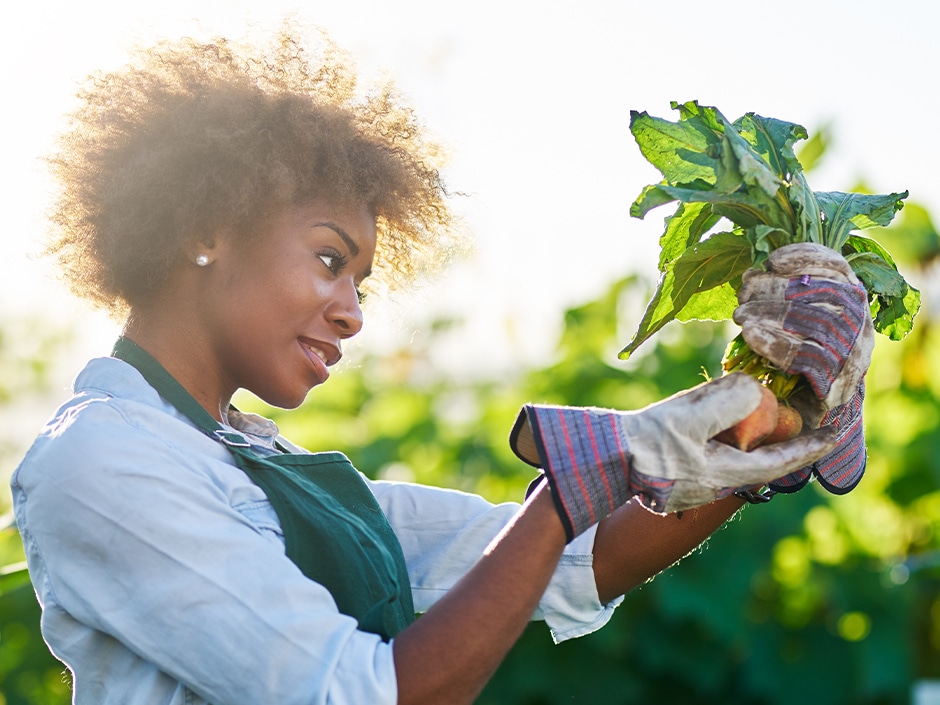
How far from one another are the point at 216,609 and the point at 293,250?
2.48 feet

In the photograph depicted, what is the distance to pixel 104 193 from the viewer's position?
91.7 inches

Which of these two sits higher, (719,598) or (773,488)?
(773,488)

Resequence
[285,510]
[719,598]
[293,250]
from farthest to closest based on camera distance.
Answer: [719,598] < [293,250] < [285,510]

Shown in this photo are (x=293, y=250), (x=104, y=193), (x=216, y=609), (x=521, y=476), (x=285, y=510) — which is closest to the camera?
(x=216, y=609)

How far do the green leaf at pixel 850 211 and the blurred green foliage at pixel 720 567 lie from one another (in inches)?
128

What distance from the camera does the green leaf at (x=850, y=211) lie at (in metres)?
2.06

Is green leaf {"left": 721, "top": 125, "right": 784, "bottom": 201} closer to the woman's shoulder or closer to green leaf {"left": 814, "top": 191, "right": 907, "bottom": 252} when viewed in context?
green leaf {"left": 814, "top": 191, "right": 907, "bottom": 252}

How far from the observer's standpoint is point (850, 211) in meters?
2.11

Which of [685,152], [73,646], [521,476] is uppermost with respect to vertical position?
[685,152]

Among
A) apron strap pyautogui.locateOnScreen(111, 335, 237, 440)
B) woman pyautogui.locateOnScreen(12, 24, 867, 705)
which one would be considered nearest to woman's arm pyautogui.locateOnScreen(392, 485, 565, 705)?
woman pyautogui.locateOnScreen(12, 24, 867, 705)

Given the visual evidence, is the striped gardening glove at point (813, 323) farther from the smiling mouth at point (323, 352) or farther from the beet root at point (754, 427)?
the smiling mouth at point (323, 352)

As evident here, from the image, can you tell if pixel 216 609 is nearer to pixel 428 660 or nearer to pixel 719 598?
pixel 428 660

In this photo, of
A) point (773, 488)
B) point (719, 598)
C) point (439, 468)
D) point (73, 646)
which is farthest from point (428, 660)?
point (439, 468)

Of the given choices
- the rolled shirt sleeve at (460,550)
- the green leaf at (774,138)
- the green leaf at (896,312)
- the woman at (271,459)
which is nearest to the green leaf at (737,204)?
the green leaf at (774,138)
